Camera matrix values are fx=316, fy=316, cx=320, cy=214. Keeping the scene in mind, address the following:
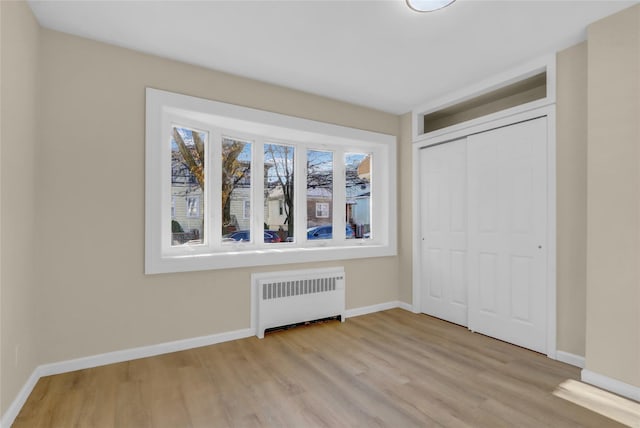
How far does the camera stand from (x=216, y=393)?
216cm

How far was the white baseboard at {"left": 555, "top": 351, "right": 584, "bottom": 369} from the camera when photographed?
2521 mm

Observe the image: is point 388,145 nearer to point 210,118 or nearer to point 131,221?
point 210,118

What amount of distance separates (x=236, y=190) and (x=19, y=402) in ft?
7.49

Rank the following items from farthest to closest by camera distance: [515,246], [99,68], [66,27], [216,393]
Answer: [515,246]
[99,68]
[66,27]
[216,393]

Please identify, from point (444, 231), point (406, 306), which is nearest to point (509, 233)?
point (444, 231)

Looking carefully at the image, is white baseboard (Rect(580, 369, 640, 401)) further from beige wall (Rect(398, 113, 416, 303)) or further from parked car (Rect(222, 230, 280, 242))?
parked car (Rect(222, 230, 280, 242))

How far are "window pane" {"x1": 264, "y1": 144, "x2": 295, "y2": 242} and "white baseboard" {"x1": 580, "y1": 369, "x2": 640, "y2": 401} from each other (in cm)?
290

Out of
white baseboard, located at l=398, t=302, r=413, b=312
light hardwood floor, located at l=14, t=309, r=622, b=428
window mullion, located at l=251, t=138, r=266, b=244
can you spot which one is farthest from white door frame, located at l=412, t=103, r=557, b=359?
window mullion, located at l=251, t=138, r=266, b=244

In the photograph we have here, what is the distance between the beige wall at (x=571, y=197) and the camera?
253 centimetres

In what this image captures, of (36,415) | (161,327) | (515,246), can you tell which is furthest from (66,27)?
(515,246)

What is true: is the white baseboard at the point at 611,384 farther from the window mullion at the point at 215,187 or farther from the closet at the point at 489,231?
the window mullion at the point at 215,187

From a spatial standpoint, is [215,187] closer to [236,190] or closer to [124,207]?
[236,190]

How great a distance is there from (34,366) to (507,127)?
4419 millimetres

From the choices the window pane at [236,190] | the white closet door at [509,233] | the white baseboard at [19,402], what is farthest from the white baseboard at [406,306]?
the white baseboard at [19,402]
